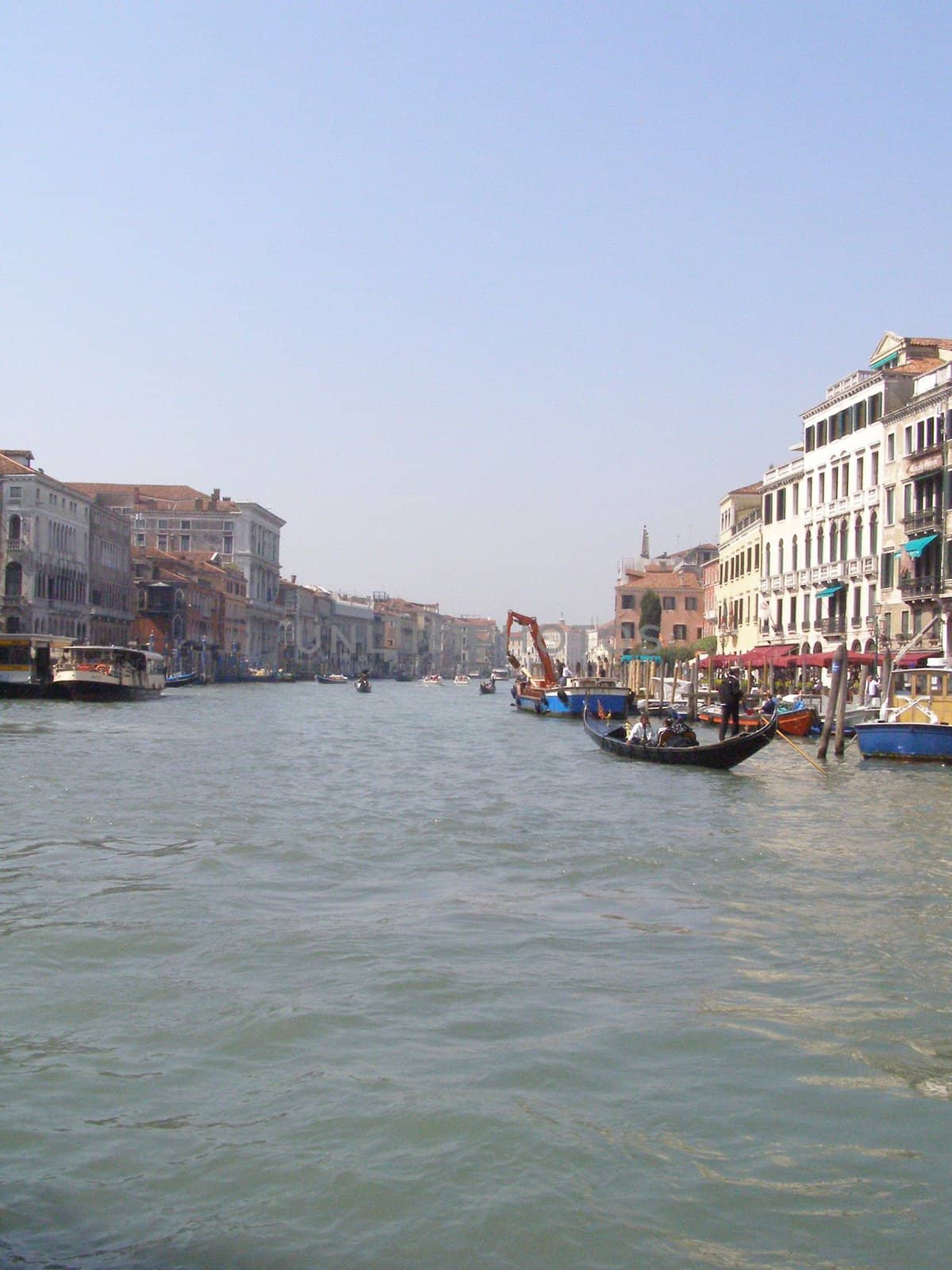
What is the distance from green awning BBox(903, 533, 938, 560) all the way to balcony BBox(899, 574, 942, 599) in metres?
0.56

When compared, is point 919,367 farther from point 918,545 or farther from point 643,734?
point 643,734

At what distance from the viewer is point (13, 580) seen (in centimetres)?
5278

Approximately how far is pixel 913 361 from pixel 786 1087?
31.1 m

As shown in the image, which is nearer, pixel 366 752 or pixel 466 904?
pixel 466 904

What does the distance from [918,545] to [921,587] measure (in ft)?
3.09

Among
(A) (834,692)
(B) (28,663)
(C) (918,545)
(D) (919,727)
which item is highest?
(C) (918,545)

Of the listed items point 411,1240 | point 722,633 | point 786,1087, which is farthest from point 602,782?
point 722,633

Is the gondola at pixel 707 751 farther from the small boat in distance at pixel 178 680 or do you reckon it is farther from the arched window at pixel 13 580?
Answer: the small boat in distance at pixel 178 680

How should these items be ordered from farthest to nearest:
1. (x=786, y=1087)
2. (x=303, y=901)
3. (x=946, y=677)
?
1. (x=946, y=677)
2. (x=303, y=901)
3. (x=786, y=1087)

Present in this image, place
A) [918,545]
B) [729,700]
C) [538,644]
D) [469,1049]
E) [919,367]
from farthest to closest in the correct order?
[538,644]
[919,367]
[918,545]
[729,700]
[469,1049]

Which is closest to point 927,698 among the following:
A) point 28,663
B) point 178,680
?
point 28,663

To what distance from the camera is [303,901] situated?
8484 millimetres

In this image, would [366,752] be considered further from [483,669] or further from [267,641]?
[483,669]

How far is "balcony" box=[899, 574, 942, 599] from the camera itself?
29109 mm
